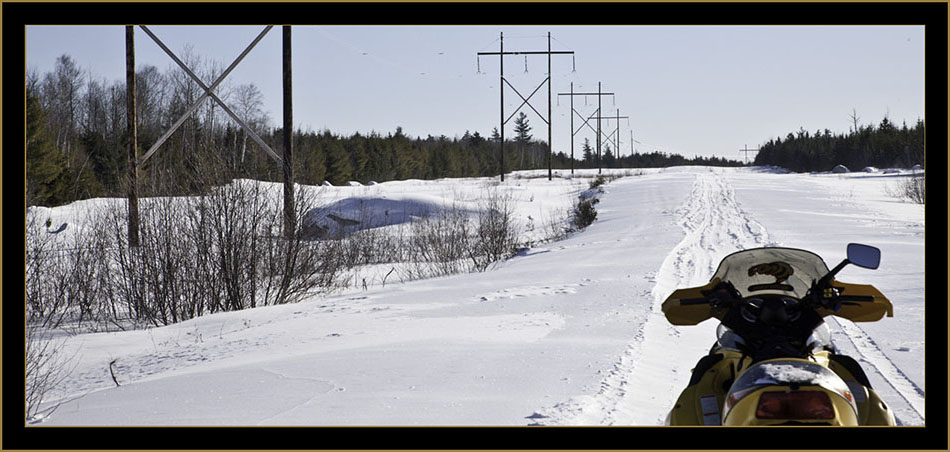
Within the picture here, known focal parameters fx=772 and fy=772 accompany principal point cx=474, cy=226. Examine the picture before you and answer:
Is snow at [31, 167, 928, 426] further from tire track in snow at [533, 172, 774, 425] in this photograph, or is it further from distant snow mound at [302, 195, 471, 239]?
distant snow mound at [302, 195, 471, 239]

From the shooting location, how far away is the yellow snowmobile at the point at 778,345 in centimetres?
229

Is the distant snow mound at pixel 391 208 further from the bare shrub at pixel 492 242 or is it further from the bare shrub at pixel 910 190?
the bare shrub at pixel 910 190

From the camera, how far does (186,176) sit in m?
12.2

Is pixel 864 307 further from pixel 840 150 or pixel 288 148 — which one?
pixel 840 150

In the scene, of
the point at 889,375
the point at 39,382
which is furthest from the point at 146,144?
the point at 889,375

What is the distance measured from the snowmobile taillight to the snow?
2.32 m

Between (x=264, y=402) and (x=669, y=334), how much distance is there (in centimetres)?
405

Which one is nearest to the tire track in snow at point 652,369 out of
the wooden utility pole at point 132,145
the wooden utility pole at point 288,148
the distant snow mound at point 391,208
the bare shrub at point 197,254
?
the wooden utility pole at point 288,148

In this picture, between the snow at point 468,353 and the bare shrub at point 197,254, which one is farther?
the bare shrub at point 197,254

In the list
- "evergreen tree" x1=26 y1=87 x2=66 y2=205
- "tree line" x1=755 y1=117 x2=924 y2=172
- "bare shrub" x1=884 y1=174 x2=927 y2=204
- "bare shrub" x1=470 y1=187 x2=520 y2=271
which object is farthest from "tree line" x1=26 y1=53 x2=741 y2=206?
"tree line" x1=755 y1=117 x2=924 y2=172

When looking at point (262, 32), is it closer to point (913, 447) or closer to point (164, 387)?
point (164, 387)

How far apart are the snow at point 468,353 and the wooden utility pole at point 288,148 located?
6.99 ft

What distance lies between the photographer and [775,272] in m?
3.29

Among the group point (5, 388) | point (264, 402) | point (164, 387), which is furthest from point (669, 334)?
point (5, 388)
